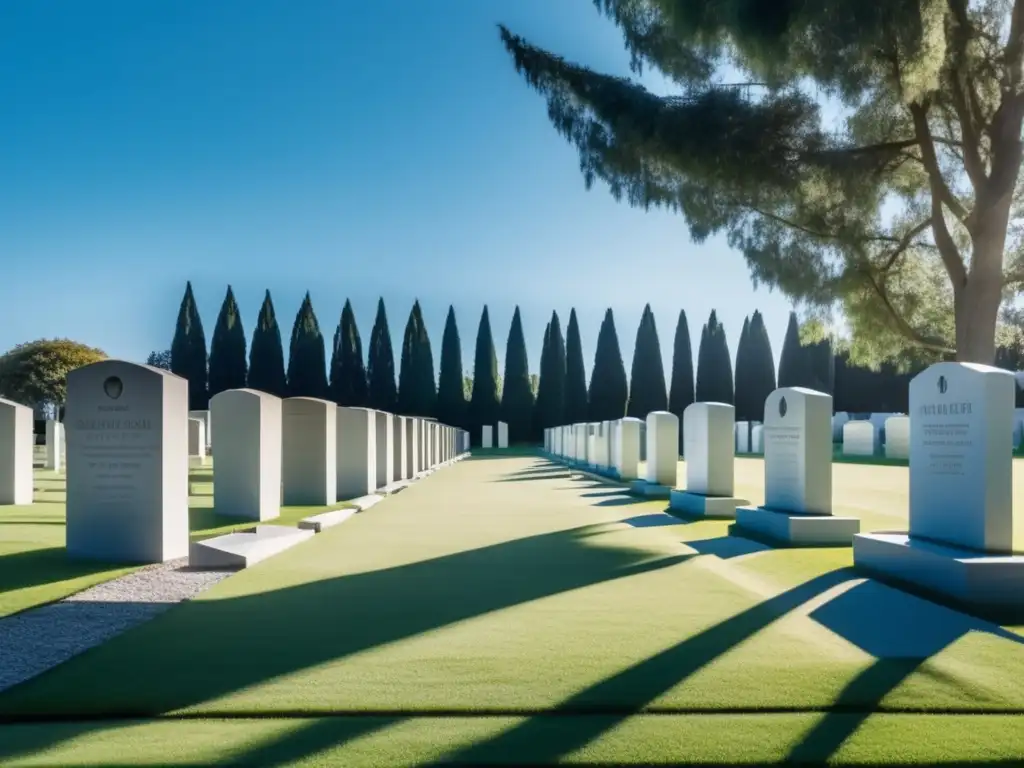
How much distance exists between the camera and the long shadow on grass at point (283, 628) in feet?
12.8

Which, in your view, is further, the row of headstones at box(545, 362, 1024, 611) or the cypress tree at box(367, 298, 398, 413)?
the cypress tree at box(367, 298, 398, 413)

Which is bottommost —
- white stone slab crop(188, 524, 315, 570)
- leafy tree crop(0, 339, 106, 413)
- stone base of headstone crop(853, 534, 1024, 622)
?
white stone slab crop(188, 524, 315, 570)

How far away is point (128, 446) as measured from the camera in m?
8.02

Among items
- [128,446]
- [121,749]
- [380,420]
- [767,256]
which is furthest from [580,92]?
[121,749]

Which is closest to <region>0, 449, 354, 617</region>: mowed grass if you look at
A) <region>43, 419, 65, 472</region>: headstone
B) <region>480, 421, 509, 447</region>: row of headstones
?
<region>43, 419, 65, 472</region>: headstone

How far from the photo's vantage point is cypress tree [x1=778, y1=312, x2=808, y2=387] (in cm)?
5369

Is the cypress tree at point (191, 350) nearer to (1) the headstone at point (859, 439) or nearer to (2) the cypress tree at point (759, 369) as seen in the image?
(2) the cypress tree at point (759, 369)

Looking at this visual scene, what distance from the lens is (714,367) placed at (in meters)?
54.6

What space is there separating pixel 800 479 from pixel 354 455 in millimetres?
8986

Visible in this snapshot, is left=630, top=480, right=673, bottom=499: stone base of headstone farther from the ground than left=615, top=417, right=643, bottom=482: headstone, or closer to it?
closer to it

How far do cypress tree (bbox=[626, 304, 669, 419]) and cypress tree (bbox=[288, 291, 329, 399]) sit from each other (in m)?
21.5

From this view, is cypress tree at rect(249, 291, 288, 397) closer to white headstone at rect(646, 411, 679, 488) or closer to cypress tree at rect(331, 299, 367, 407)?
cypress tree at rect(331, 299, 367, 407)

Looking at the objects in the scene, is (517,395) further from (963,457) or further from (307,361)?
(963,457)

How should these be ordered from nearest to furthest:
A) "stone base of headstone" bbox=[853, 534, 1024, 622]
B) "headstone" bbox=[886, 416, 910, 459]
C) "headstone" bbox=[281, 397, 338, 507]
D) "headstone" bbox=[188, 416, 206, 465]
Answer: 1. "stone base of headstone" bbox=[853, 534, 1024, 622]
2. "headstone" bbox=[281, 397, 338, 507]
3. "headstone" bbox=[188, 416, 206, 465]
4. "headstone" bbox=[886, 416, 910, 459]
